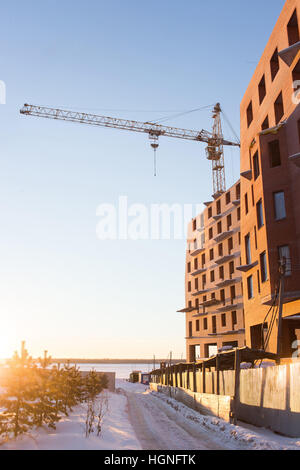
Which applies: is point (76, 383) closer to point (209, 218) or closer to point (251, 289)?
point (251, 289)

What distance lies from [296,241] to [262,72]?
16.2 m

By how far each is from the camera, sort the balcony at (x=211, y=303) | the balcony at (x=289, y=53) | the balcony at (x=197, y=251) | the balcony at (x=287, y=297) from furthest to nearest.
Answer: the balcony at (x=197, y=251), the balcony at (x=211, y=303), the balcony at (x=289, y=53), the balcony at (x=287, y=297)

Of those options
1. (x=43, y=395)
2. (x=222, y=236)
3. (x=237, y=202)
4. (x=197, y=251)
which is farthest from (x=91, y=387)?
(x=197, y=251)

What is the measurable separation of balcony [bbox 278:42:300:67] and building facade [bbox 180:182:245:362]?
28.0 metres

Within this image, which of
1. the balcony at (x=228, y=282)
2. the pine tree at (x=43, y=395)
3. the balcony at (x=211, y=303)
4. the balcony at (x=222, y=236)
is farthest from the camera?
the balcony at (x=211, y=303)

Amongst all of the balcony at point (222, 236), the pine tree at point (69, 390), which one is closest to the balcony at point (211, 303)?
the balcony at point (222, 236)

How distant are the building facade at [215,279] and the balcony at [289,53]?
28.0 meters

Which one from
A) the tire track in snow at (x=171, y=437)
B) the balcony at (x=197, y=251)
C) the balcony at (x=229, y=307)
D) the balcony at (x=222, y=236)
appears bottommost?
the tire track in snow at (x=171, y=437)

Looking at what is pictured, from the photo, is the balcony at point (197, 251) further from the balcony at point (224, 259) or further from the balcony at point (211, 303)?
the balcony at point (211, 303)

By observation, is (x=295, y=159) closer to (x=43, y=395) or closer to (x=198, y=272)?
(x=43, y=395)

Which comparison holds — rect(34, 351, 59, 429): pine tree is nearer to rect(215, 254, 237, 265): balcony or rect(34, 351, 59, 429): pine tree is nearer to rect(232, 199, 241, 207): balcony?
rect(215, 254, 237, 265): balcony

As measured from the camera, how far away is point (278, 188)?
30531 mm

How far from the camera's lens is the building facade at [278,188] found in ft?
95.0
